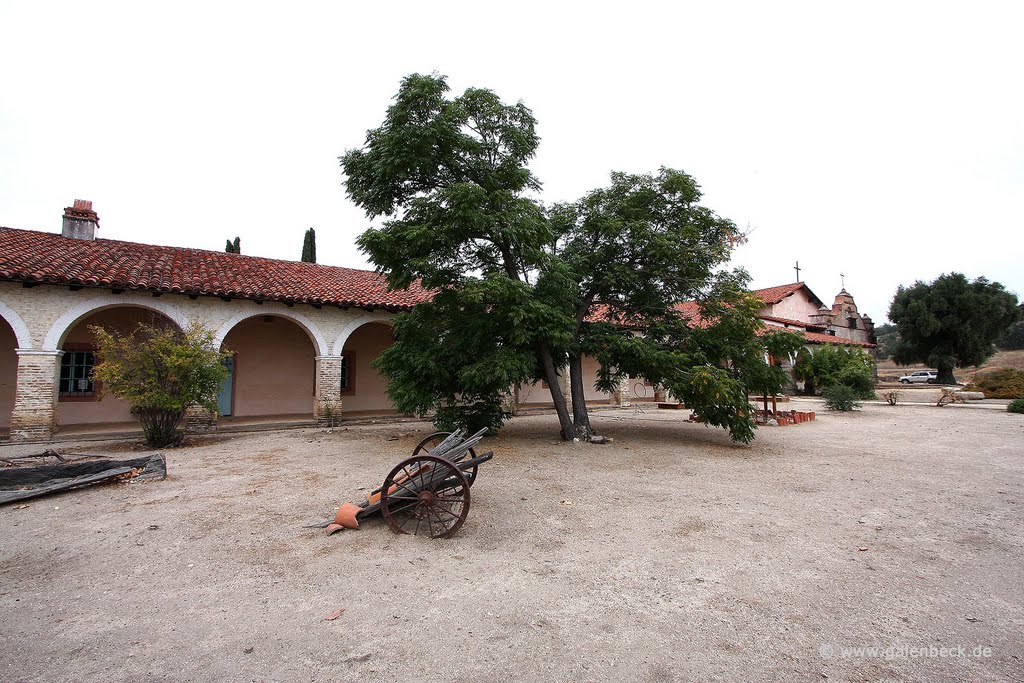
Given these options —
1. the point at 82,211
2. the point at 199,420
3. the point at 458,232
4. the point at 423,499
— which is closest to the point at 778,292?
the point at 458,232

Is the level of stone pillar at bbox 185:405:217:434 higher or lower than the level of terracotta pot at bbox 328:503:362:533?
higher

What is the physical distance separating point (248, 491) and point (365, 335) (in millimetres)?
9993

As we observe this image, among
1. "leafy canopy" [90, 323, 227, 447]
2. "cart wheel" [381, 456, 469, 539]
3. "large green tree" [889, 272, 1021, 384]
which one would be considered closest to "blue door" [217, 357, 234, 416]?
"leafy canopy" [90, 323, 227, 447]

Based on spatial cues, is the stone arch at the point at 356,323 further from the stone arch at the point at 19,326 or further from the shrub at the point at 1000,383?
the shrub at the point at 1000,383

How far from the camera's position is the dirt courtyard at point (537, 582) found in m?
2.56

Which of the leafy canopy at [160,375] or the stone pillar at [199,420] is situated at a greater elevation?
the leafy canopy at [160,375]

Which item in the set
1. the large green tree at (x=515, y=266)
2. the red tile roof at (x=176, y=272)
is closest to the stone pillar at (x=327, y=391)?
the red tile roof at (x=176, y=272)

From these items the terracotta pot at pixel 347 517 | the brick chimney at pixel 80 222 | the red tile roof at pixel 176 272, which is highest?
the brick chimney at pixel 80 222

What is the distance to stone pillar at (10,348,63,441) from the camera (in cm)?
956

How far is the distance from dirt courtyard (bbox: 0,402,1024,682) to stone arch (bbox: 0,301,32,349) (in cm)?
616

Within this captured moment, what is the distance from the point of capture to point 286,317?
12258 mm

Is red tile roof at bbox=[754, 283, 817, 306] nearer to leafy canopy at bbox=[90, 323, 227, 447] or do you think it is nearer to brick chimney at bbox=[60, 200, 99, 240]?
leafy canopy at bbox=[90, 323, 227, 447]

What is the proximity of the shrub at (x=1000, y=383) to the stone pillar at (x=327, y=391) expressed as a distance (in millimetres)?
24923

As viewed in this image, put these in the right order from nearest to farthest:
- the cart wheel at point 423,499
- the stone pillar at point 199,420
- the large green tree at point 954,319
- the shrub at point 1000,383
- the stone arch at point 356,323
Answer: the cart wheel at point 423,499 → the stone pillar at point 199,420 → the stone arch at point 356,323 → the shrub at point 1000,383 → the large green tree at point 954,319
